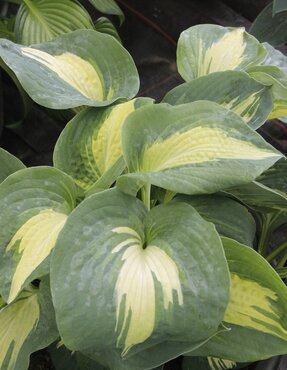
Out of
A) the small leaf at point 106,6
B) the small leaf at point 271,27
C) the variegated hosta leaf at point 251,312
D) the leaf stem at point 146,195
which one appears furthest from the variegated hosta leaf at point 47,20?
the variegated hosta leaf at point 251,312

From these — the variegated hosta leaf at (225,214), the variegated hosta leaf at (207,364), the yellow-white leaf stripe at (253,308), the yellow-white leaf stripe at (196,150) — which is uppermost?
the yellow-white leaf stripe at (196,150)

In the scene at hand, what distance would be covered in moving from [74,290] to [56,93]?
0.26 meters

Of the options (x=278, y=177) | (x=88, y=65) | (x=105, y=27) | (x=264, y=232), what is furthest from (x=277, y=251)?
(x=105, y=27)

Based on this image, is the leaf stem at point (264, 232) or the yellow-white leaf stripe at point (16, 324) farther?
the leaf stem at point (264, 232)

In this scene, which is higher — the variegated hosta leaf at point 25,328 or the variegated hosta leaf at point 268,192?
the variegated hosta leaf at point 268,192

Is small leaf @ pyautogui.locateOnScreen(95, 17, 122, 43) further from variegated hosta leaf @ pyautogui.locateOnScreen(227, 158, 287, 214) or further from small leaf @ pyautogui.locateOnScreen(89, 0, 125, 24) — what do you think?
variegated hosta leaf @ pyautogui.locateOnScreen(227, 158, 287, 214)

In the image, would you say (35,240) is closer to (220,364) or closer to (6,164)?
(6,164)

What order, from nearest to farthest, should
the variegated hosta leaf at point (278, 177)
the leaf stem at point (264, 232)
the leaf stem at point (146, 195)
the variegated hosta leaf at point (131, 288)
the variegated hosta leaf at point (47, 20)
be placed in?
the variegated hosta leaf at point (131, 288), the leaf stem at point (146, 195), the variegated hosta leaf at point (278, 177), the leaf stem at point (264, 232), the variegated hosta leaf at point (47, 20)

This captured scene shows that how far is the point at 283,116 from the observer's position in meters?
0.72

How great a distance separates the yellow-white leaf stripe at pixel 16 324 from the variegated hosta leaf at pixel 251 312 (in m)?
0.20

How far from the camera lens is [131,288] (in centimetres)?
47

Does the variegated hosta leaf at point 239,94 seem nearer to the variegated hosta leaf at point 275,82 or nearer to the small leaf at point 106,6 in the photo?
the variegated hosta leaf at point 275,82

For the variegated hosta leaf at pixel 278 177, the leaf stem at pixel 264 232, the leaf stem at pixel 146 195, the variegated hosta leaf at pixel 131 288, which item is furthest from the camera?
the leaf stem at pixel 264 232

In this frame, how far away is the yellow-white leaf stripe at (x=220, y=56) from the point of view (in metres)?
0.73
